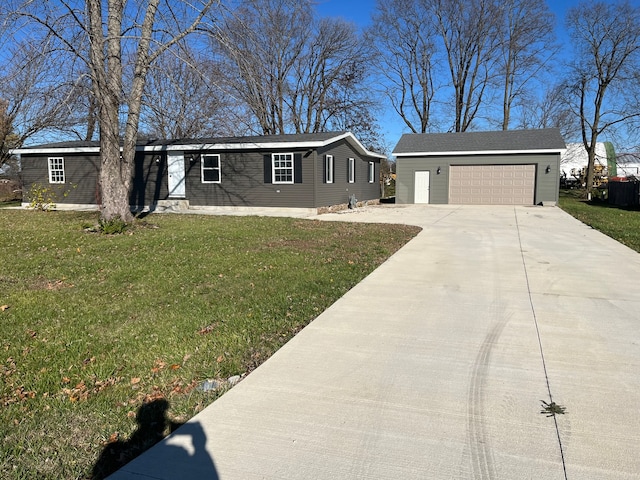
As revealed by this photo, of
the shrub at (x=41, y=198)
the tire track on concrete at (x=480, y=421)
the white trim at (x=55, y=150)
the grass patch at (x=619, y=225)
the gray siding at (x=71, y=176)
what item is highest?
the white trim at (x=55, y=150)

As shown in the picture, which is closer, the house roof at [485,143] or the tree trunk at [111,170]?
the tree trunk at [111,170]

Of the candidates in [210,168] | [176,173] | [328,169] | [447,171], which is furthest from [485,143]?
[176,173]

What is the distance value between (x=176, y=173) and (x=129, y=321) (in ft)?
50.5

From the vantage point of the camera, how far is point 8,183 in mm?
29375

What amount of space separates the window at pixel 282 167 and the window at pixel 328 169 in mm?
1413

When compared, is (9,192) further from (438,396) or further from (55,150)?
(438,396)

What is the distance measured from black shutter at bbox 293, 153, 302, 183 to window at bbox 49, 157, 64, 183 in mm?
10618

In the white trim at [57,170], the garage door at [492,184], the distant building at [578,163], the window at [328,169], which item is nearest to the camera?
the window at [328,169]

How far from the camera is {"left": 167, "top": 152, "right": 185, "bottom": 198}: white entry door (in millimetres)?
18984

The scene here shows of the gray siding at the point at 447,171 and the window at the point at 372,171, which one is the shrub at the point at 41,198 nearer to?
the window at the point at 372,171

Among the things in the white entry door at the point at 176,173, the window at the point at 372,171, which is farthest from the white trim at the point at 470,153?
the white entry door at the point at 176,173

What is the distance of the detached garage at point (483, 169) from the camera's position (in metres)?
21.8

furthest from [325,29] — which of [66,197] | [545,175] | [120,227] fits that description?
[120,227]

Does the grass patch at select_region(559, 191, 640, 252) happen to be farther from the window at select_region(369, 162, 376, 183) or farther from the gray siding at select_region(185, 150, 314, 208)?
the window at select_region(369, 162, 376, 183)
